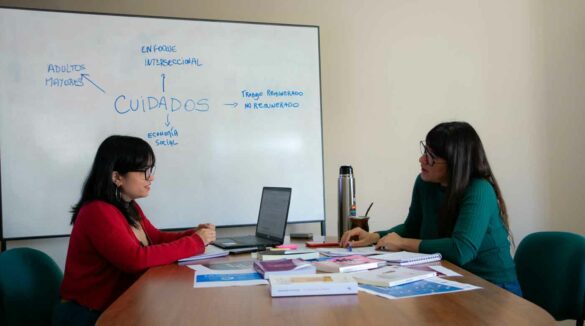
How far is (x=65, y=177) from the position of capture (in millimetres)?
2473

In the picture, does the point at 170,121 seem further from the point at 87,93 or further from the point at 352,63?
Result: the point at 352,63

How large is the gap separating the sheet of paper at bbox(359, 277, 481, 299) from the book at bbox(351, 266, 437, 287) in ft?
0.04

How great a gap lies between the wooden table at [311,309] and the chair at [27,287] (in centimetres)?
67

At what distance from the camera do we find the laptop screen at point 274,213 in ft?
6.52

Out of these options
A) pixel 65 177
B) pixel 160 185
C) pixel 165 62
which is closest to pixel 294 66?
pixel 165 62

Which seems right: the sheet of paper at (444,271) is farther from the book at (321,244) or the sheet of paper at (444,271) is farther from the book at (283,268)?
the book at (321,244)

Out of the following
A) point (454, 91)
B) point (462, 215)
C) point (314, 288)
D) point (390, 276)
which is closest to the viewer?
point (314, 288)

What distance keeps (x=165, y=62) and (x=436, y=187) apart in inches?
60.1

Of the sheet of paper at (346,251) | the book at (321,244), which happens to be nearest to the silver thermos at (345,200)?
the book at (321,244)

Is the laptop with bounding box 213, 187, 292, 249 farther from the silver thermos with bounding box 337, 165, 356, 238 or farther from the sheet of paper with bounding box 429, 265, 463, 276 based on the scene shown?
the sheet of paper with bounding box 429, 265, 463, 276

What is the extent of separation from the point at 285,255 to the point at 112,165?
0.68m

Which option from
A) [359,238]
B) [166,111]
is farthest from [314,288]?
[166,111]

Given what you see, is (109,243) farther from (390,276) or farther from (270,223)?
(390,276)

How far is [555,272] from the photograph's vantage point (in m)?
1.70
